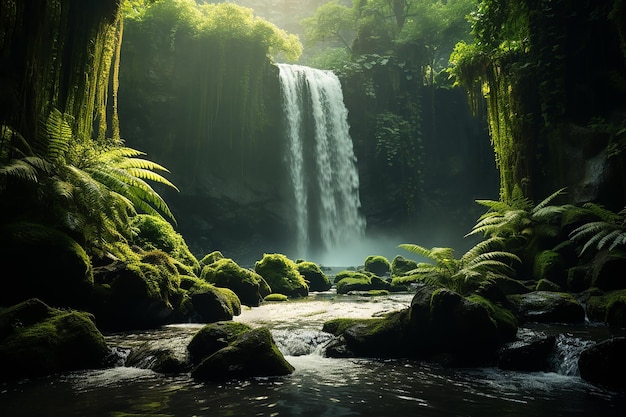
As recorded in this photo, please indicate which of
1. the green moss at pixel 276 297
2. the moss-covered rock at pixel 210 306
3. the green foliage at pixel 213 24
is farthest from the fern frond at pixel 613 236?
the green foliage at pixel 213 24

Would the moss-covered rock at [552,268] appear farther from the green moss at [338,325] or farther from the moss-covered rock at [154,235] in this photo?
the moss-covered rock at [154,235]

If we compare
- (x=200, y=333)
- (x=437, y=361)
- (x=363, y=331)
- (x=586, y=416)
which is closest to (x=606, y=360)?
(x=586, y=416)

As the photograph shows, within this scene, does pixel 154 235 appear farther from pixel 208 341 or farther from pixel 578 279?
pixel 578 279

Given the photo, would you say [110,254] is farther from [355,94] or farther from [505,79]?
[355,94]

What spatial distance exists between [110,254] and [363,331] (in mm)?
5484

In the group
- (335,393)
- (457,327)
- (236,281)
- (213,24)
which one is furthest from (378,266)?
(335,393)

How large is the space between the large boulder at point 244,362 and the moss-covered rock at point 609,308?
5.29 metres

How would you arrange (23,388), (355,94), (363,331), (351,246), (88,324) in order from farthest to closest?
(355,94) < (351,246) < (363,331) < (88,324) < (23,388)

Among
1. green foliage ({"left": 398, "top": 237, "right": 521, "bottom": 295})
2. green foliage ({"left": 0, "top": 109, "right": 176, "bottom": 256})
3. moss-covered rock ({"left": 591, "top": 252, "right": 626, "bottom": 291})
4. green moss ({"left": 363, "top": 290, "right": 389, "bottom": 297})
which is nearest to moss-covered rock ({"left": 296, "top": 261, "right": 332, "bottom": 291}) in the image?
green moss ({"left": 363, "top": 290, "right": 389, "bottom": 297})

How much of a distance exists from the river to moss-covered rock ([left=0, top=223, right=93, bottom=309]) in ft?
6.87

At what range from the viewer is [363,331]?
6406mm

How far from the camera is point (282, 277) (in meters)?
14.7

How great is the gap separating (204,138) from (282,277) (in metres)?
12.7

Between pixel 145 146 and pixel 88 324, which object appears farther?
pixel 145 146
